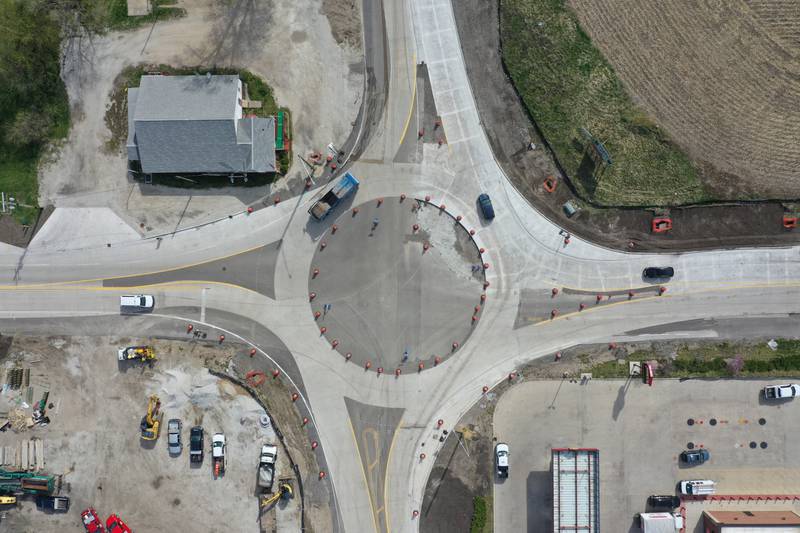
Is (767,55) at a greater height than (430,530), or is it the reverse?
(767,55)

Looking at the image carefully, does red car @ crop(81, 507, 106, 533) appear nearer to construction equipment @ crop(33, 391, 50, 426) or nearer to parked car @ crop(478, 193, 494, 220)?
construction equipment @ crop(33, 391, 50, 426)

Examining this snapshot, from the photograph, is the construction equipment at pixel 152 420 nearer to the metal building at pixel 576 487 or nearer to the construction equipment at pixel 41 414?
the construction equipment at pixel 41 414

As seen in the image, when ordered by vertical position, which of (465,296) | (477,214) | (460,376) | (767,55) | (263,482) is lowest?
(263,482)

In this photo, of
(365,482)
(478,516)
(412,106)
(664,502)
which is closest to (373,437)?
(365,482)

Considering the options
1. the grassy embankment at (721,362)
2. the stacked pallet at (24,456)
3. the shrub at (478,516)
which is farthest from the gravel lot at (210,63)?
the shrub at (478,516)

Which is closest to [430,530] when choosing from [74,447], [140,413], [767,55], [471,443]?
[471,443]

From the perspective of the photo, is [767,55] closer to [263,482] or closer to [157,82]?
[157,82]
